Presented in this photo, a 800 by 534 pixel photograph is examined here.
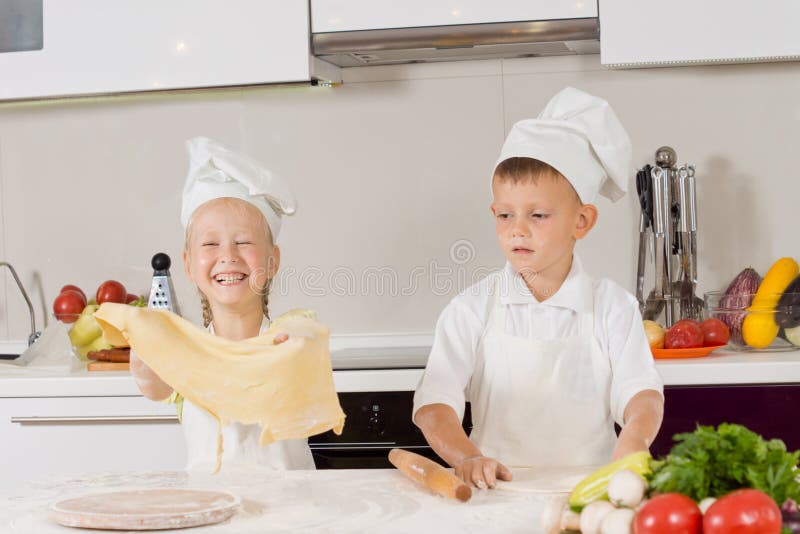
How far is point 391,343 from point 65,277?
0.87 meters

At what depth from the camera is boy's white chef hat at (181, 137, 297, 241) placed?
1538 millimetres

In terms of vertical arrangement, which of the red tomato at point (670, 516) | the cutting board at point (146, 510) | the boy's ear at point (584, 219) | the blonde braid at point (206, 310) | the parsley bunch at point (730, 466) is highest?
the boy's ear at point (584, 219)

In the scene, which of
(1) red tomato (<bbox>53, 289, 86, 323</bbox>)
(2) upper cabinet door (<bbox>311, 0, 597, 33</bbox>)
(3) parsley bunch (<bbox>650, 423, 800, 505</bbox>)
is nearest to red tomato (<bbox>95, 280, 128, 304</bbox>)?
(1) red tomato (<bbox>53, 289, 86, 323</bbox>)

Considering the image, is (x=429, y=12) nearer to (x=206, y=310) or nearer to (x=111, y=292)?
(x=206, y=310)

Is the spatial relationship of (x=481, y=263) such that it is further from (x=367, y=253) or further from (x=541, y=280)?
(x=541, y=280)

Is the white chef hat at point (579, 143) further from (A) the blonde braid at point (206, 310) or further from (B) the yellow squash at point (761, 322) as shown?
(B) the yellow squash at point (761, 322)

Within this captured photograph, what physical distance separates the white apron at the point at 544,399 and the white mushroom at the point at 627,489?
0.62 metres

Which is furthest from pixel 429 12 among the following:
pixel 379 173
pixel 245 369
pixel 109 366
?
pixel 245 369

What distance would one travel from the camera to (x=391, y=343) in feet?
8.31

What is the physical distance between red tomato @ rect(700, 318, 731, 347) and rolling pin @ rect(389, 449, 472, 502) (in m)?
1.04

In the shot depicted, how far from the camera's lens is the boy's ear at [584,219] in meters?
1.55

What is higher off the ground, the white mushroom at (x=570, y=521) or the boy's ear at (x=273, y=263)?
the boy's ear at (x=273, y=263)

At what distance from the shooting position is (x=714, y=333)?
2.12 metres

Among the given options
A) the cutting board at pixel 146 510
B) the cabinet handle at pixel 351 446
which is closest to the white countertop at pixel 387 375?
the cabinet handle at pixel 351 446
